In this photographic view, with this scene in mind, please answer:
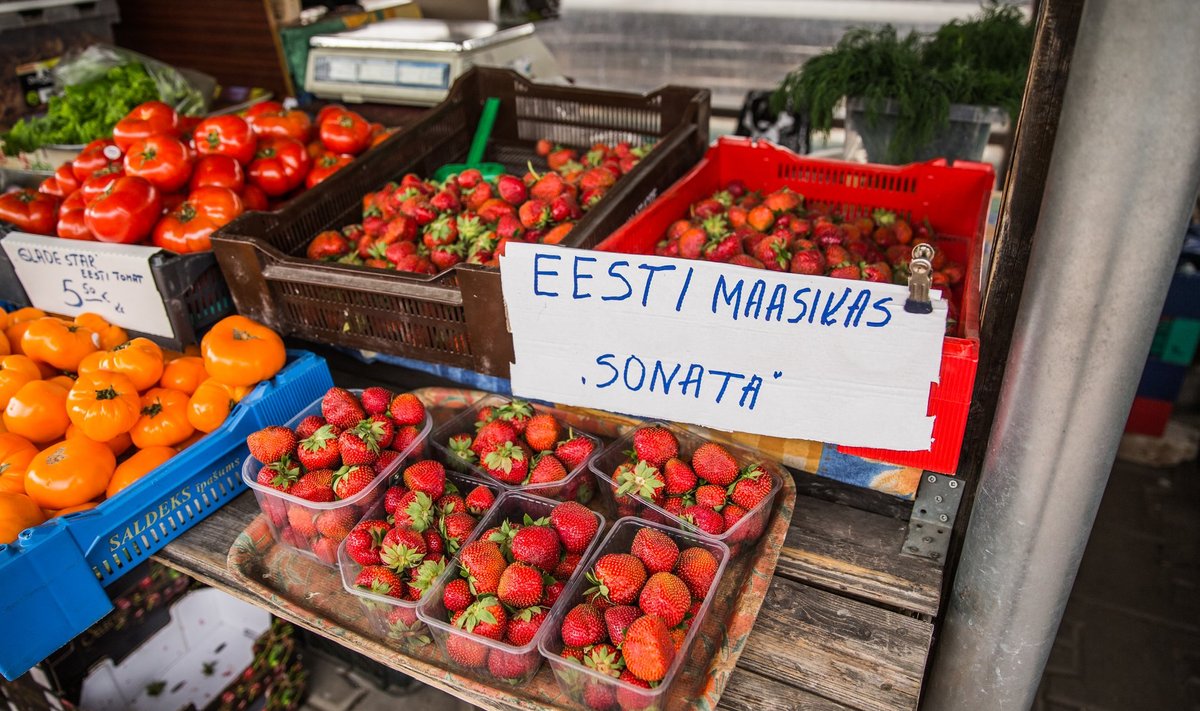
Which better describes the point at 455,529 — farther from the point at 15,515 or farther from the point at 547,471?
the point at 15,515

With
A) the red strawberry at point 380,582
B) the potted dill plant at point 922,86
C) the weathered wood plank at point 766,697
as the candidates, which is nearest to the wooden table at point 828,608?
the weathered wood plank at point 766,697

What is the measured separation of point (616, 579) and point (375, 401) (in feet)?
2.34

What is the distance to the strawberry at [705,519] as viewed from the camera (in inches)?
59.8

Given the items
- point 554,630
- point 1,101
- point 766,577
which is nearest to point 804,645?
point 766,577

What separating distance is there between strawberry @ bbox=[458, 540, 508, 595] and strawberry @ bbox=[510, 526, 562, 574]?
4 centimetres

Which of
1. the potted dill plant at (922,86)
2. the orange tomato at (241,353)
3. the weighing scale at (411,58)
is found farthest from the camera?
the weighing scale at (411,58)

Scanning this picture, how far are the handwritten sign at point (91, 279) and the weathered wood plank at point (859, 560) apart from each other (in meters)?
1.66

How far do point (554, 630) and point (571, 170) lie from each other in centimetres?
149

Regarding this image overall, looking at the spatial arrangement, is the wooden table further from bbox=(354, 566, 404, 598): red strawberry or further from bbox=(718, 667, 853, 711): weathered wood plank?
bbox=(354, 566, 404, 598): red strawberry

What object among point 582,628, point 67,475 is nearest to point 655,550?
point 582,628

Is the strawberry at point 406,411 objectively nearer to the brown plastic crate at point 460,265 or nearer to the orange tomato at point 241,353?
the brown plastic crate at point 460,265

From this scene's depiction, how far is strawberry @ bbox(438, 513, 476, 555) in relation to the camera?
1.52 meters

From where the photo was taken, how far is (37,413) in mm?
1826

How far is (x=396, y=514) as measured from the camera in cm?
154
